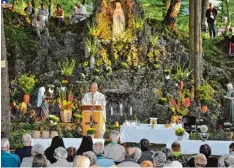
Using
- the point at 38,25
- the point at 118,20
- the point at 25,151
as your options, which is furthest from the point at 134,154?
the point at 38,25

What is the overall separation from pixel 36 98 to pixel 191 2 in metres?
6.99

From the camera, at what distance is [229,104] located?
2267 centimetres

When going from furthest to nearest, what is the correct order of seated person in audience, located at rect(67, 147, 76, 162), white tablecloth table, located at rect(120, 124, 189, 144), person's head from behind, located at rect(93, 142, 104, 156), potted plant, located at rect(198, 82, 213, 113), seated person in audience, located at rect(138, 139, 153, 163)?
potted plant, located at rect(198, 82, 213, 113) < white tablecloth table, located at rect(120, 124, 189, 144) < seated person in audience, located at rect(138, 139, 153, 163) < seated person in audience, located at rect(67, 147, 76, 162) < person's head from behind, located at rect(93, 142, 104, 156)

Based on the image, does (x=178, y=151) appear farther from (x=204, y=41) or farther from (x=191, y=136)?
(x=204, y=41)

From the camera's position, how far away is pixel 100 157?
36.2ft

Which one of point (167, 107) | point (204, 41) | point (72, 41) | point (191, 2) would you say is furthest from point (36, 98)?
point (204, 41)

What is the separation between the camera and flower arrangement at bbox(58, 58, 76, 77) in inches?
949

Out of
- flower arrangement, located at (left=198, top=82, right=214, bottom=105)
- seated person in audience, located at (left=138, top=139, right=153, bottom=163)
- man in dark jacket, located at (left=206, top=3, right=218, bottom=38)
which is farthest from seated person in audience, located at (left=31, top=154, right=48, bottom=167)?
man in dark jacket, located at (left=206, top=3, right=218, bottom=38)

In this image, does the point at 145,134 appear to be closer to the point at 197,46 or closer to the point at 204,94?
the point at 204,94

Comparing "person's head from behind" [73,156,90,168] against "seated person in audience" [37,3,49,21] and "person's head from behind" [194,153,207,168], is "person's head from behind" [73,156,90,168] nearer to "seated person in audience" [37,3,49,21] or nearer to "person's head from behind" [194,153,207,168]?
"person's head from behind" [194,153,207,168]

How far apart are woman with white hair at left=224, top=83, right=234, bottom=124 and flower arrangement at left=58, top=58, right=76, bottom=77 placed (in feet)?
18.3

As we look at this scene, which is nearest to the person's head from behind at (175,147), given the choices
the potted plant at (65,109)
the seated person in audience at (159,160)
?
the seated person in audience at (159,160)

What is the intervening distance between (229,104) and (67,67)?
5957 mm

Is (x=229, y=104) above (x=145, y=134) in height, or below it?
above
